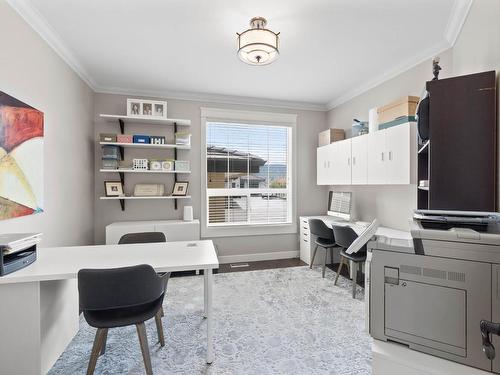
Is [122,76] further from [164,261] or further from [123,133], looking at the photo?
[164,261]

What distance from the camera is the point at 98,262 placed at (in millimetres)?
1744

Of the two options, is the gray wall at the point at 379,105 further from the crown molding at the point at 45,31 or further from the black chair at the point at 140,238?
the crown molding at the point at 45,31

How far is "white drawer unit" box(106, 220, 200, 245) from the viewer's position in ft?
10.6

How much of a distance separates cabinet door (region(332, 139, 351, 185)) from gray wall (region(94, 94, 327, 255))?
679mm

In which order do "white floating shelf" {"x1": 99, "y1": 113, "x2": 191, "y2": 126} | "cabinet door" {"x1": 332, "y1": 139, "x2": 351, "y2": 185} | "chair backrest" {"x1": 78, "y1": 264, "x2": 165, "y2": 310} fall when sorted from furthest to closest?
"cabinet door" {"x1": 332, "y1": 139, "x2": 351, "y2": 185} → "white floating shelf" {"x1": 99, "y1": 113, "x2": 191, "y2": 126} → "chair backrest" {"x1": 78, "y1": 264, "x2": 165, "y2": 310}

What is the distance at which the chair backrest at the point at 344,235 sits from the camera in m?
2.83

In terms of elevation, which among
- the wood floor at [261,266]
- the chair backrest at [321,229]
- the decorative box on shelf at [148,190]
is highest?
the decorative box on shelf at [148,190]

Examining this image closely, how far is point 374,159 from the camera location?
9.71 ft

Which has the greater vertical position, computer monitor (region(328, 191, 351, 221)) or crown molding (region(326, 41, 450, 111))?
crown molding (region(326, 41, 450, 111))

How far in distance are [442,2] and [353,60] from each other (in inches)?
37.7

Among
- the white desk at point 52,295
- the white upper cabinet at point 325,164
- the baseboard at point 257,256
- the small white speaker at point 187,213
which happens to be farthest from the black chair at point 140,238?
the white upper cabinet at point 325,164

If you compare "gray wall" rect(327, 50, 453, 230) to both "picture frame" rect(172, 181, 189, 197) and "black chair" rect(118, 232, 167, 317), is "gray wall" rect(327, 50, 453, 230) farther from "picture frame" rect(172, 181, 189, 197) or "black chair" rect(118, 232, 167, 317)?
"black chair" rect(118, 232, 167, 317)

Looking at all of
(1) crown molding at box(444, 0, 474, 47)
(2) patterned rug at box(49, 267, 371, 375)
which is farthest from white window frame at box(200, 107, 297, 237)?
(1) crown molding at box(444, 0, 474, 47)

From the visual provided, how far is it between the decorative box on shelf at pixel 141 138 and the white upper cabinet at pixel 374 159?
8.50 ft
